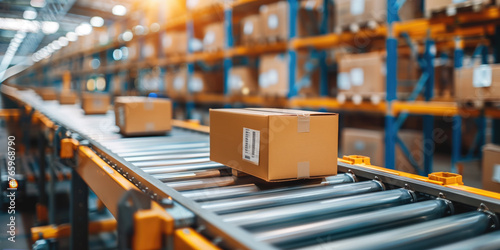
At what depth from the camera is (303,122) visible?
1.44 m

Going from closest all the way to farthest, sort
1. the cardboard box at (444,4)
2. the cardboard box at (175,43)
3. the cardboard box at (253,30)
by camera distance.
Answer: the cardboard box at (444,4) → the cardboard box at (253,30) → the cardboard box at (175,43)

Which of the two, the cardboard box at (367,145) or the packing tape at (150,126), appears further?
the cardboard box at (367,145)

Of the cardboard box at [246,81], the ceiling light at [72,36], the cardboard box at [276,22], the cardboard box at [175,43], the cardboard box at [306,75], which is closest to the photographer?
the cardboard box at [276,22]

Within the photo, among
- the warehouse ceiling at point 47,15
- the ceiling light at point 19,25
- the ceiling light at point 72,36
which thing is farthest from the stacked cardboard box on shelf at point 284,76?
the ceiling light at point 19,25

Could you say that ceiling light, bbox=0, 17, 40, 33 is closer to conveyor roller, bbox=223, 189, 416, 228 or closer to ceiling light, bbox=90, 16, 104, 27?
ceiling light, bbox=90, 16, 104, 27

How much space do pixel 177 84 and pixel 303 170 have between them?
7010mm

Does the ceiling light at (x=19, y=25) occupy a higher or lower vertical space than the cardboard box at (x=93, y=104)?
higher

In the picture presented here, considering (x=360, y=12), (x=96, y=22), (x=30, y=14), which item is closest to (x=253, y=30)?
(x=360, y=12)

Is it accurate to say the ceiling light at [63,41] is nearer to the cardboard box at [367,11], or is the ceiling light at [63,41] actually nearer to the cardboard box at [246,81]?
the cardboard box at [246,81]

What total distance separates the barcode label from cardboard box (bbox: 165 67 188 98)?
6505 mm

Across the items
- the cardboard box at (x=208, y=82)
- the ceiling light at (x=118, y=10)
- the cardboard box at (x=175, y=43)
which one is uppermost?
the ceiling light at (x=118, y=10)

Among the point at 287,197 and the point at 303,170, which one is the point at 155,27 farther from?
the point at 287,197

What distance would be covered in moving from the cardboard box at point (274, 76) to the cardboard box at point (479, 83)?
225 centimetres

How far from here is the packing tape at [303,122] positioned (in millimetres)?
1423
